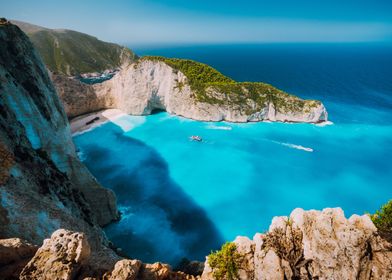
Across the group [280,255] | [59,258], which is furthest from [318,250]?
[59,258]

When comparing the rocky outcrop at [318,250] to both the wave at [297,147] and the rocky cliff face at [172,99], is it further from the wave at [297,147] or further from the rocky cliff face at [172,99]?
the rocky cliff face at [172,99]

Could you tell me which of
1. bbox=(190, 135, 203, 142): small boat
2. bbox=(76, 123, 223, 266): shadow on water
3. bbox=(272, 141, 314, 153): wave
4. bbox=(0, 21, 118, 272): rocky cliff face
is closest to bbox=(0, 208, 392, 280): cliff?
bbox=(0, 21, 118, 272): rocky cliff face

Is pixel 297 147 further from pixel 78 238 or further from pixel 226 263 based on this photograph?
pixel 78 238

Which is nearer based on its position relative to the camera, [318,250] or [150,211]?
[318,250]

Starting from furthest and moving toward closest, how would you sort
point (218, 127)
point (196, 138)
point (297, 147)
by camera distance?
point (218, 127) → point (196, 138) → point (297, 147)

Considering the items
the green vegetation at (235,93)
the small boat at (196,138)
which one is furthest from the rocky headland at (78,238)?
→ the green vegetation at (235,93)

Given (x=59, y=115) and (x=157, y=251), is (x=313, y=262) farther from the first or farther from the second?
(x=59, y=115)

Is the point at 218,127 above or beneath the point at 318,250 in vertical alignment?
beneath
